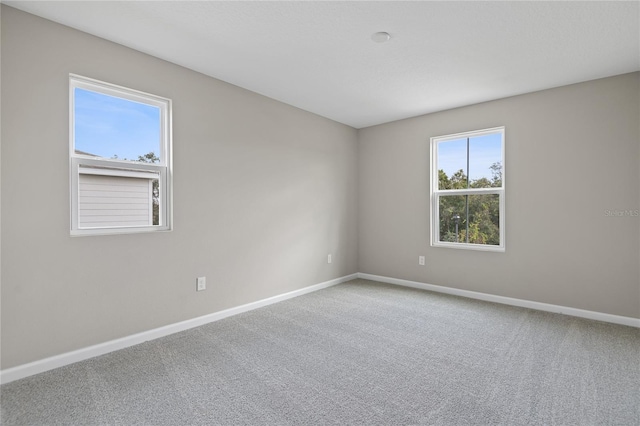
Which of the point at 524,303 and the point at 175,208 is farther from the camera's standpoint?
the point at 524,303

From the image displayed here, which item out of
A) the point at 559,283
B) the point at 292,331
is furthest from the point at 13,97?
the point at 559,283

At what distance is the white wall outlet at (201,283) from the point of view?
3008mm

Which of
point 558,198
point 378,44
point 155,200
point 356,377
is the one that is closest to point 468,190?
point 558,198

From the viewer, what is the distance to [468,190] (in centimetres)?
403

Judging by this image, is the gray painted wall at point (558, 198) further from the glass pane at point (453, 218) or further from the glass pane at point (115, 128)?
the glass pane at point (115, 128)

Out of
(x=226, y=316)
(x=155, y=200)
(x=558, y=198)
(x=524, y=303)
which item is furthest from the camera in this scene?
(x=524, y=303)

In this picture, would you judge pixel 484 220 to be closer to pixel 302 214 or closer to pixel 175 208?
pixel 302 214

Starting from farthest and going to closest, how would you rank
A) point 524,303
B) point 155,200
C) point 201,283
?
1. point 524,303
2. point 201,283
3. point 155,200

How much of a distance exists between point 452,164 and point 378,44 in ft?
7.42

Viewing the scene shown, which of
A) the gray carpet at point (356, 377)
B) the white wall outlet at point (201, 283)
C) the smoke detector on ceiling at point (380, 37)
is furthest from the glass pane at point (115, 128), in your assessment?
the smoke detector on ceiling at point (380, 37)

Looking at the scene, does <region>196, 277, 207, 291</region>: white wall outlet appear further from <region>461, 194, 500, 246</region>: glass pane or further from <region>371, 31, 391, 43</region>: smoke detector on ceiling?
<region>461, 194, 500, 246</region>: glass pane

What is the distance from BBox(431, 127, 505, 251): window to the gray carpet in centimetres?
118

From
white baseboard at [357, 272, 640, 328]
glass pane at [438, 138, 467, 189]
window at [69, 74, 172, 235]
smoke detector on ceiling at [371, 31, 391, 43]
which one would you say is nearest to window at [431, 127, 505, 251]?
glass pane at [438, 138, 467, 189]

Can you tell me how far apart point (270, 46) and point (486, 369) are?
295 centimetres
